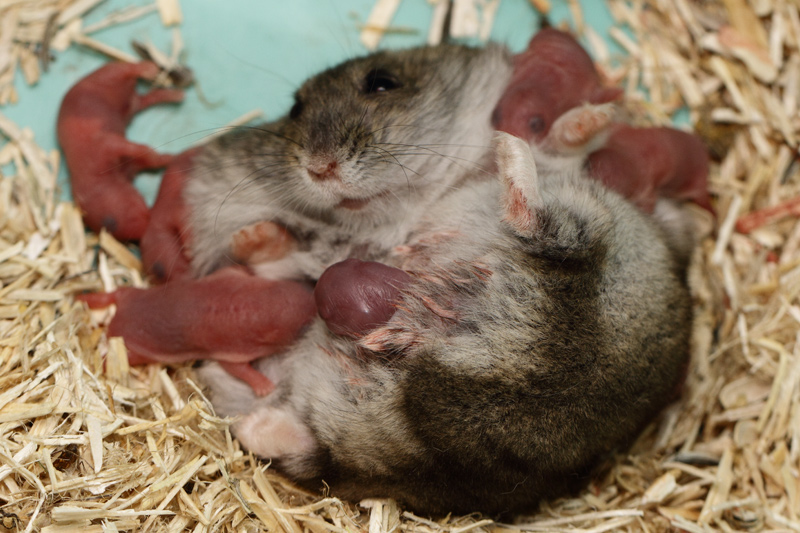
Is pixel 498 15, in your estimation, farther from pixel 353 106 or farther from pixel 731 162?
pixel 353 106

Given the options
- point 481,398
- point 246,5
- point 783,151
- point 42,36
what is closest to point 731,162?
point 783,151

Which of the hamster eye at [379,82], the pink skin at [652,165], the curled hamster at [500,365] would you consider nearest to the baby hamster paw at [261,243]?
the curled hamster at [500,365]

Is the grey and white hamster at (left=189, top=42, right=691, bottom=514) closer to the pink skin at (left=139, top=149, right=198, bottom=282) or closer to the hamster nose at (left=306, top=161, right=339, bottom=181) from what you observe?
the hamster nose at (left=306, top=161, right=339, bottom=181)

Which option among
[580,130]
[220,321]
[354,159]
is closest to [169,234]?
[220,321]

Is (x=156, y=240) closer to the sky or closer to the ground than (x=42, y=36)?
closer to the ground

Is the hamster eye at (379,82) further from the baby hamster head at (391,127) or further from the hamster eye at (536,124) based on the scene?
the hamster eye at (536,124)

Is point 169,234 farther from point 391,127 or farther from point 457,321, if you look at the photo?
point 457,321
